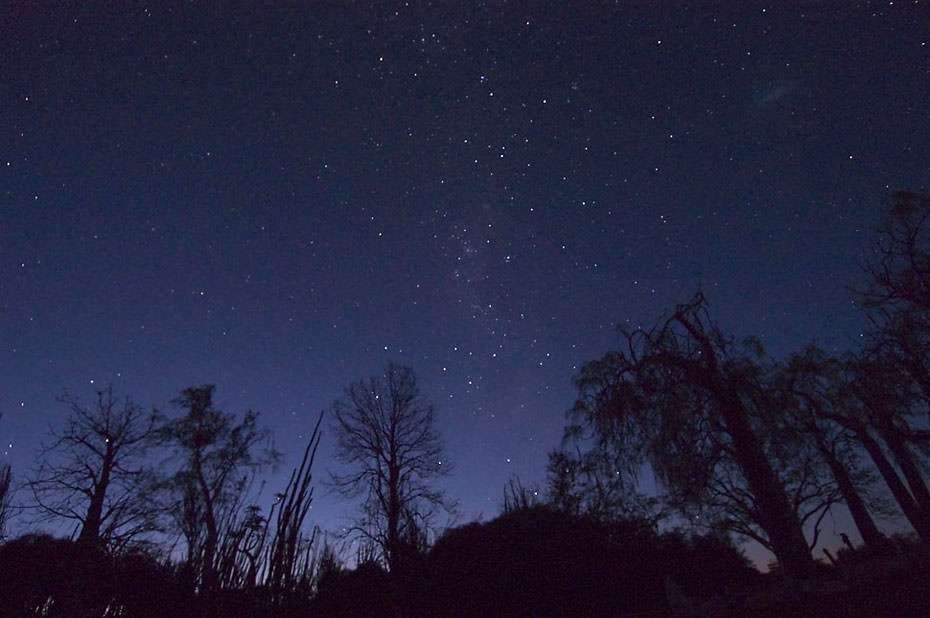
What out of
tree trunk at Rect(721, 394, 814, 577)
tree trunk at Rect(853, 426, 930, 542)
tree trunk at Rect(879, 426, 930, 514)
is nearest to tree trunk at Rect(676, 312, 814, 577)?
tree trunk at Rect(721, 394, 814, 577)

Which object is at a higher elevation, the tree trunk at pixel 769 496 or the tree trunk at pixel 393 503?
the tree trunk at pixel 393 503

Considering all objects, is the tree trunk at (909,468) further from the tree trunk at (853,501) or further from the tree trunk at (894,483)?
the tree trunk at (853,501)

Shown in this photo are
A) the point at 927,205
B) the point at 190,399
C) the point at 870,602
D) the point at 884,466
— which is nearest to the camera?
the point at 870,602

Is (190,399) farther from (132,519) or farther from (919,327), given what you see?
(919,327)

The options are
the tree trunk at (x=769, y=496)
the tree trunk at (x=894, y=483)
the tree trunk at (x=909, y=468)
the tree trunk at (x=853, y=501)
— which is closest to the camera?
the tree trunk at (x=769, y=496)

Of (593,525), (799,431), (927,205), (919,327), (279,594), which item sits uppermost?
(927,205)

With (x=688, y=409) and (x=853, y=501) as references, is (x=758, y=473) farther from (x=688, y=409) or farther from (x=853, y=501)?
(x=853, y=501)

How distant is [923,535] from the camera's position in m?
21.0

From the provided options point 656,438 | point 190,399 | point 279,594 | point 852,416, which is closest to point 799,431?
point 656,438

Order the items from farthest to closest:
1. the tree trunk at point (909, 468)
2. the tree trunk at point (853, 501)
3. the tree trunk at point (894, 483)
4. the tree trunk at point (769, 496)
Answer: the tree trunk at point (853, 501) → the tree trunk at point (894, 483) → the tree trunk at point (909, 468) → the tree trunk at point (769, 496)

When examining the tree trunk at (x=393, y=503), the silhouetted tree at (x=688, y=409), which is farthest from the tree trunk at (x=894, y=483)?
the tree trunk at (x=393, y=503)

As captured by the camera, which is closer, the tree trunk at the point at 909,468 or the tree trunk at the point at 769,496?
the tree trunk at the point at 769,496

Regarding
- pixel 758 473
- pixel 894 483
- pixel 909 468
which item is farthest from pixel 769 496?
pixel 894 483

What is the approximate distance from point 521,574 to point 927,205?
1881 centimetres
